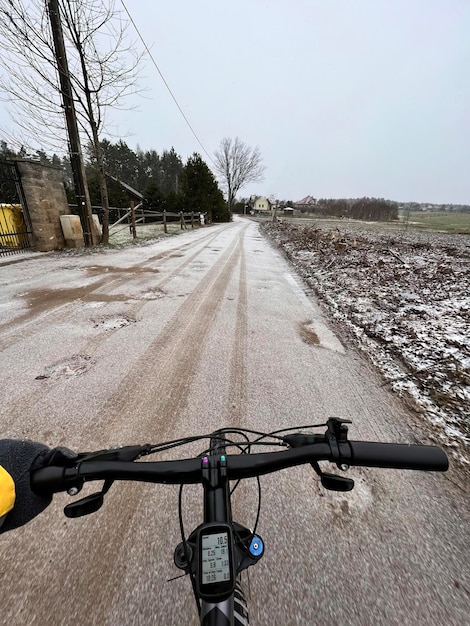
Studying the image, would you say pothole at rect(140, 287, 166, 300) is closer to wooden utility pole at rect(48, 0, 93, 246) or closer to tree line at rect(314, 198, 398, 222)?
wooden utility pole at rect(48, 0, 93, 246)

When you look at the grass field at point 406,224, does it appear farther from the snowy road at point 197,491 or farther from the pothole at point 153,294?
the snowy road at point 197,491

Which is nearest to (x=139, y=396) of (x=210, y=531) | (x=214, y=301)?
(x=210, y=531)

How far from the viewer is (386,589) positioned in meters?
1.18

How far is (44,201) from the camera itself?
7914 mm

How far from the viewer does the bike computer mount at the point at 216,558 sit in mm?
584

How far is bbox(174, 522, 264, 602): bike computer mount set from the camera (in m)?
0.58

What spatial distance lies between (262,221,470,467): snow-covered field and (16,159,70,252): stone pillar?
7.61 meters

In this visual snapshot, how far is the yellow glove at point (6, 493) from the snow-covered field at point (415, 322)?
97.9 inches

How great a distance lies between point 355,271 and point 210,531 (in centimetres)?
676

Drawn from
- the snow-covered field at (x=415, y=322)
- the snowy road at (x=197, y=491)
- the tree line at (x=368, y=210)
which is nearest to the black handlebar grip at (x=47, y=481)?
the snowy road at (x=197, y=491)

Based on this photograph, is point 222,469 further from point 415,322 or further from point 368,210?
point 368,210

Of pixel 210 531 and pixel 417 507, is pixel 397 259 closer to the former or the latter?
pixel 417 507

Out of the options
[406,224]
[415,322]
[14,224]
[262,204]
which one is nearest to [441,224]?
[406,224]

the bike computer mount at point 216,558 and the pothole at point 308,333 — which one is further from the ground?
the bike computer mount at point 216,558
